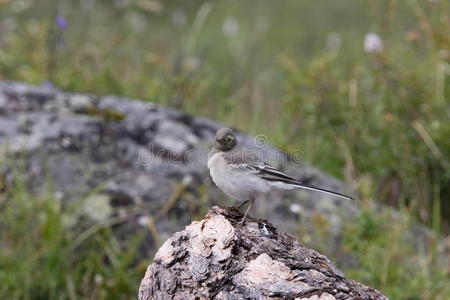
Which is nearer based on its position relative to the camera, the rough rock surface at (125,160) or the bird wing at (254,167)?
the bird wing at (254,167)

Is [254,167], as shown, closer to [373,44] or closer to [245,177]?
[245,177]

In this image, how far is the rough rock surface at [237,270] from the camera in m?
2.56

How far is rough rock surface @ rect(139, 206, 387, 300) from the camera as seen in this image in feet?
8.41

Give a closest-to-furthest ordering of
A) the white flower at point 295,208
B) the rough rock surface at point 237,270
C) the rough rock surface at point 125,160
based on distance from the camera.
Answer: the rough rock surface at point 237,270
the white flower at point 295,208
the rough rock surface at point 125,160

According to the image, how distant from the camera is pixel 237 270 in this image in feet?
8.79

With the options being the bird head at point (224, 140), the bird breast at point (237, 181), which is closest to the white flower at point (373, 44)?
the bird head at point (224, 140)

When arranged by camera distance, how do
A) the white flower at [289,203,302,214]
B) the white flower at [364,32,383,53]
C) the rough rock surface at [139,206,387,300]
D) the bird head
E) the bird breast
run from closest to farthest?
1. the rough rock surface at [139,206,387,300]
2. the bird breast
3. the bird head
4. the white flower at [289,203,302,214]
5. the white flower at [364,32,383,53]

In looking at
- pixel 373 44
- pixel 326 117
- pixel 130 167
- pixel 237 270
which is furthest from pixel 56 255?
pixel 373 44

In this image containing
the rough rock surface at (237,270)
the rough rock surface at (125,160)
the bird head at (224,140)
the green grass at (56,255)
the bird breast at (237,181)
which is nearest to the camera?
the rough rock surface at (237,270)

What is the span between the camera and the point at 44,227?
16.2 feet

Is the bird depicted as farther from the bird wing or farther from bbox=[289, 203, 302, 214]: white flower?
bbox=[289, 203, 302, 214]: white flower

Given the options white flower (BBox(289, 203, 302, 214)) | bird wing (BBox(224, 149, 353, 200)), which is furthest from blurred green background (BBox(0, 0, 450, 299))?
bird wing (BBox(224, 149, 353, 200))

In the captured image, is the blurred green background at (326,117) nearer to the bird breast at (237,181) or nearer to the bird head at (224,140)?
the bird breast at (237,181)

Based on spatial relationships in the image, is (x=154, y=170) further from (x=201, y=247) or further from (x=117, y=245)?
(x=201, y=247)
